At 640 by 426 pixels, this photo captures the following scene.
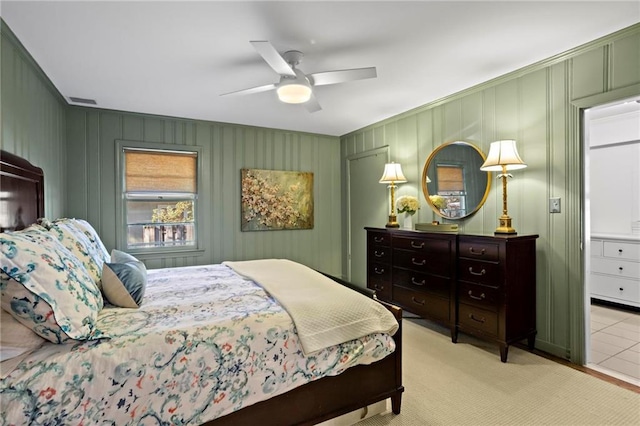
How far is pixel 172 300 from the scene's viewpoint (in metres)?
1.98

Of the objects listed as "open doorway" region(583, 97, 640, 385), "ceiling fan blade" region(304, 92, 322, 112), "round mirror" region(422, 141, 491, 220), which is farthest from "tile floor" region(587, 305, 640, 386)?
"ceiling fan blade" region(304, 92, 322, 112)

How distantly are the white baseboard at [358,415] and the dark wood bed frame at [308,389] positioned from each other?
0.21 ft

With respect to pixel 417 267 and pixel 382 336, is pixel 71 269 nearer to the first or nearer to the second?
pixel 382 336

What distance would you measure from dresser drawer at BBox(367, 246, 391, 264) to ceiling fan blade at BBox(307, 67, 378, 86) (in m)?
1.99

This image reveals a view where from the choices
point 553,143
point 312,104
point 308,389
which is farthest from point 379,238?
point 308,389

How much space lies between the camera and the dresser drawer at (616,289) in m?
3.80

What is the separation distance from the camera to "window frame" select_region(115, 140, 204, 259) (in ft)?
13.0

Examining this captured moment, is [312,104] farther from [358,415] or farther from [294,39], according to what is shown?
[358,415]

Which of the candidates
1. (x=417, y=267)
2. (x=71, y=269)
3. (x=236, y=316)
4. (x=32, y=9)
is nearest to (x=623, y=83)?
(x=417, y=267)

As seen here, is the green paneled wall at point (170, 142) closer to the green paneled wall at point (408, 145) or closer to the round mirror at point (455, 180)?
the green paneled wall at point (408, 145)

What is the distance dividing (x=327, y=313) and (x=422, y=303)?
181 centimetres

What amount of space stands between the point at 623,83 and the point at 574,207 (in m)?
0.94

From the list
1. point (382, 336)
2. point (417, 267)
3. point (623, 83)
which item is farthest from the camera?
point (417, 267)

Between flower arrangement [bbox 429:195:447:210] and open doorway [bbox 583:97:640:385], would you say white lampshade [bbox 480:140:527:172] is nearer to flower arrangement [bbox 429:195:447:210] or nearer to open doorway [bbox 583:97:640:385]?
flower arrangement [bbox 429:195:447:210]
